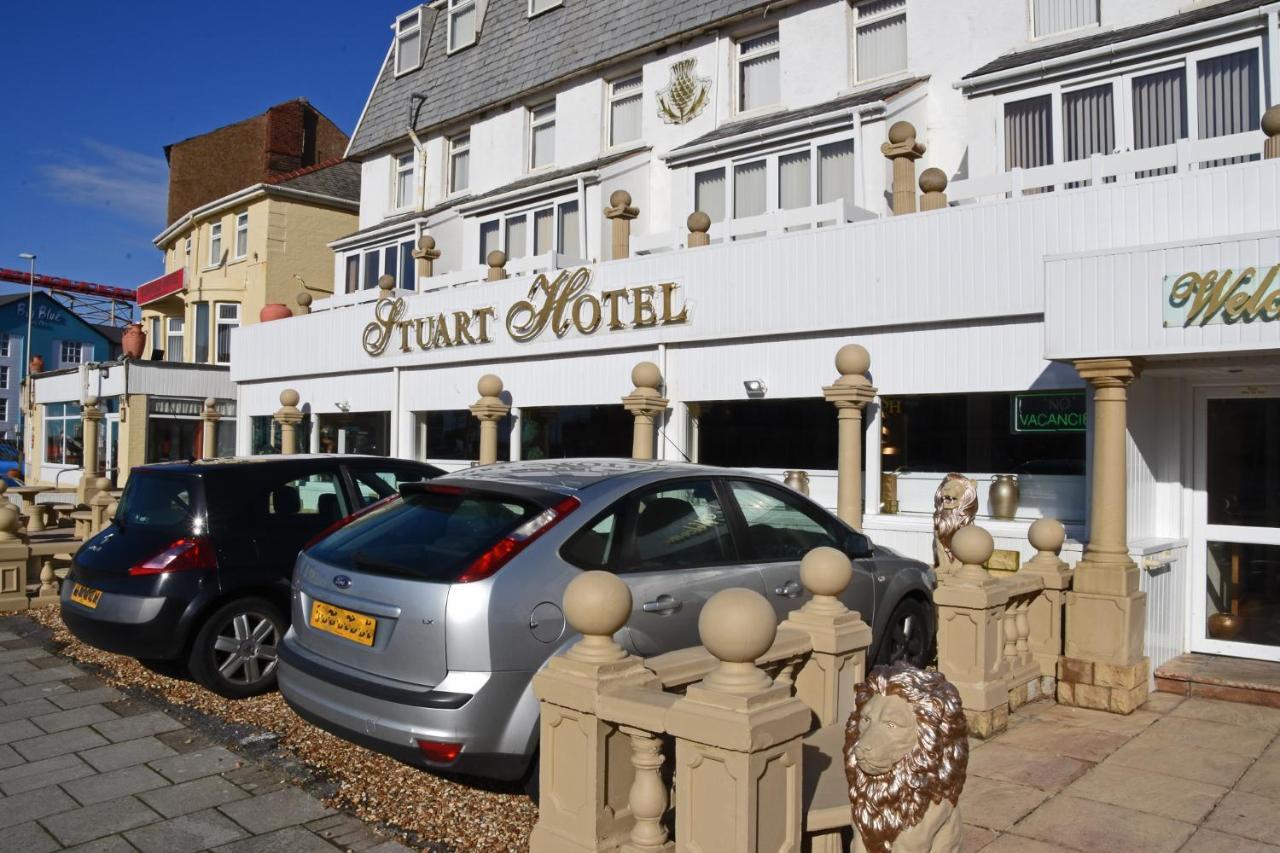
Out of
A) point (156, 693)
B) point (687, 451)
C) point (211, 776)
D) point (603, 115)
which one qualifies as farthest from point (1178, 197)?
point (603, 115)

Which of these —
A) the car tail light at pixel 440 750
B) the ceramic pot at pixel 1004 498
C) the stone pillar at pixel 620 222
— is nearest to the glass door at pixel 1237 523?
the ceramic pot at pixel 1004 498

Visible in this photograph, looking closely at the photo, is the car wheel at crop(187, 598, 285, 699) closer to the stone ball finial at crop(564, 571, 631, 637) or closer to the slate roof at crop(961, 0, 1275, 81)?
the stone ball finial at crop(564, 571, 631, 637)

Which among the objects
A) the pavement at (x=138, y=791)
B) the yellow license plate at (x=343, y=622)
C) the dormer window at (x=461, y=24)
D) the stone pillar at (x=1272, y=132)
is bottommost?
the pavement at (x=138, y=791)

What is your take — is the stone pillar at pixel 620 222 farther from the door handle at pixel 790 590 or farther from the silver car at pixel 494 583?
the door handle at pixel 790 590

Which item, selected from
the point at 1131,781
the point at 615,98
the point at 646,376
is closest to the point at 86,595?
the point at 646,376

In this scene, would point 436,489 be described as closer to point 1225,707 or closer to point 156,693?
point 156,693

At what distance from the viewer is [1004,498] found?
359 inches

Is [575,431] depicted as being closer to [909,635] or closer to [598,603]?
[909,635]

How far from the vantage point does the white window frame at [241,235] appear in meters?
28.2

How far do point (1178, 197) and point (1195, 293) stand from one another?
2140 mm

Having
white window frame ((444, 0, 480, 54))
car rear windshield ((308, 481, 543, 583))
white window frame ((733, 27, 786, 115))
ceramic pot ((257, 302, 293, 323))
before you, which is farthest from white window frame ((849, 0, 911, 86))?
ceramic pot ((257, 302, 293, 323))

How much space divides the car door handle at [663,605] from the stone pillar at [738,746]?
1.50 metres

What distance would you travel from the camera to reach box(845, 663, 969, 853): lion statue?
2.77 meters

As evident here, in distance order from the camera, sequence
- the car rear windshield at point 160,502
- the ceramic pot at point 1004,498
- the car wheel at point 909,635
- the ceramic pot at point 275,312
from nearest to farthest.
A: the car wheel at point 909,635, the car rear windshield at point 160,502, the ceramic pot at point 1004,498, the ceramic pot at point 275,312
